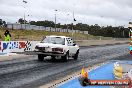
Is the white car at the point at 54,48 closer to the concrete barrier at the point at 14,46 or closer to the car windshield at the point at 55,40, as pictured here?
the car windshield at the point at 55,40

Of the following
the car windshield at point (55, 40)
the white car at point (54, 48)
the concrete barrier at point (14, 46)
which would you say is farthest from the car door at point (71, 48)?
the concrete barrier at point (14, 46)

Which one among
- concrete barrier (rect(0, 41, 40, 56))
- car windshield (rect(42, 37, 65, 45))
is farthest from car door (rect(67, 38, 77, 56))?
concrete barrier (rect(0, 41, 40, 56))

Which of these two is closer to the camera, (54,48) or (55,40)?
(54,48)

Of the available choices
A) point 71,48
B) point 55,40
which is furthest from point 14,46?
point 55,40

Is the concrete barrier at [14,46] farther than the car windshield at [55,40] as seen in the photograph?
Yes

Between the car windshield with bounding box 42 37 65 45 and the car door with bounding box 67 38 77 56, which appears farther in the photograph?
the car door with bounding box 67 38 77 56

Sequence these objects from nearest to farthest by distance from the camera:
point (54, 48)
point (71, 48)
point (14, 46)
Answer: point (54, 48), point (71, 48), point (14, 46)

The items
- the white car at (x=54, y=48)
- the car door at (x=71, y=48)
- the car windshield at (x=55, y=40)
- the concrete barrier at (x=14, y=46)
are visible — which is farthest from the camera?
the concrete barrier at (x=14, y=46)

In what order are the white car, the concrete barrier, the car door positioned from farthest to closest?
the concrete barrier
the car door
the white car

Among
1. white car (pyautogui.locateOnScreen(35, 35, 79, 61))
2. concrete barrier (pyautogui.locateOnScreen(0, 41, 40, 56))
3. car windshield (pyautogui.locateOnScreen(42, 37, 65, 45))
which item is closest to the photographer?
white car (pyautogui.locateOnScreen(35, 35, 79, 61))

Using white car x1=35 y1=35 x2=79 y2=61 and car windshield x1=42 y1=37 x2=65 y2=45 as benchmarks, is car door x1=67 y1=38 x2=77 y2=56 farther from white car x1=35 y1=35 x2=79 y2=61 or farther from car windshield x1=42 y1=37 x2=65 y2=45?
car windshield x1=42 y1=37 x2=65 y2=45

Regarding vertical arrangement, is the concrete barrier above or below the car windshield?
below

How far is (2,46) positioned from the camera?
1081 inches

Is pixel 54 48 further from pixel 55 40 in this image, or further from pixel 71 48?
pixel 71 48
